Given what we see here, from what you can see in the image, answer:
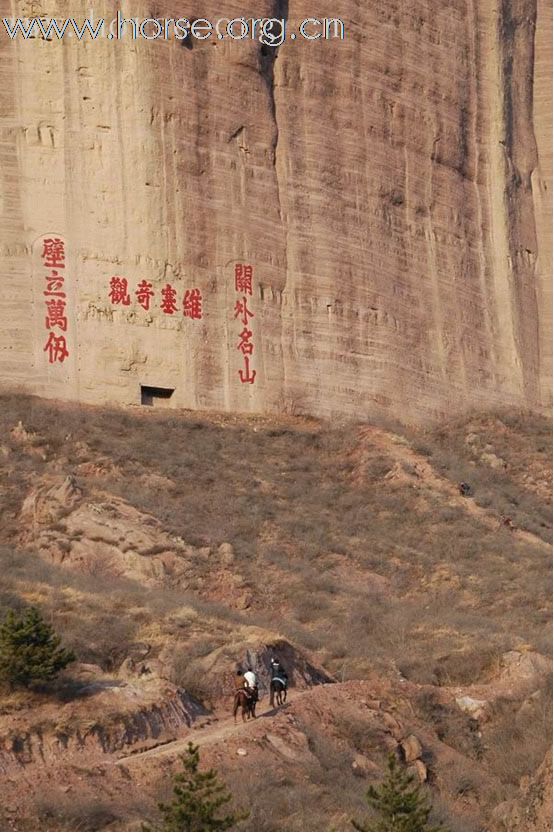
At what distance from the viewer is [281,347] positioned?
39281 millimetres

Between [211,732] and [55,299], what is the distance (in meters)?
15.3

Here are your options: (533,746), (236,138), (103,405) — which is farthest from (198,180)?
(533,746)

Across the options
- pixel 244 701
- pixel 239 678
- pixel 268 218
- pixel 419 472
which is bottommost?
pixel 244 701

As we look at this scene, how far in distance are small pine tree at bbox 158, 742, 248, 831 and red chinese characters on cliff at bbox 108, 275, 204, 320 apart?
18604 mm

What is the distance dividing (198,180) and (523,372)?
8.40 metres

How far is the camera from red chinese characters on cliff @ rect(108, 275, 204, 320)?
125ft

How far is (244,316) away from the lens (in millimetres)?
39062

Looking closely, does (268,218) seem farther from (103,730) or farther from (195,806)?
(195,806)

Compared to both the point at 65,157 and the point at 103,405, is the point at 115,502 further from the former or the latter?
A: the point at 65,157

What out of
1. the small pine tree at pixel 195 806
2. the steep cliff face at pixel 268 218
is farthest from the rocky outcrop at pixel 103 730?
the steep cliff face at pixel 268 218

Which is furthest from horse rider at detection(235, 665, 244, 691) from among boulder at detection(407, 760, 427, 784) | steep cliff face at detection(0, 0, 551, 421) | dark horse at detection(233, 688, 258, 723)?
steep cliff face at detection(0, 0, 551, 421)

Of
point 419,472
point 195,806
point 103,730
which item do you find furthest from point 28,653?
point 419,472

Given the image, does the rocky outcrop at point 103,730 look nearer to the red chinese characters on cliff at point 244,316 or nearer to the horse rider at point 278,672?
the horse rider at point 278,672

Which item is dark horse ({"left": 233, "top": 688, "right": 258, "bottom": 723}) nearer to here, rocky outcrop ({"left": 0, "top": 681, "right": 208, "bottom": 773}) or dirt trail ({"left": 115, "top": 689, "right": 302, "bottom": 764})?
dirt trail ({"left": 115, "top": 689, "right": 302, "bottom": 764})
